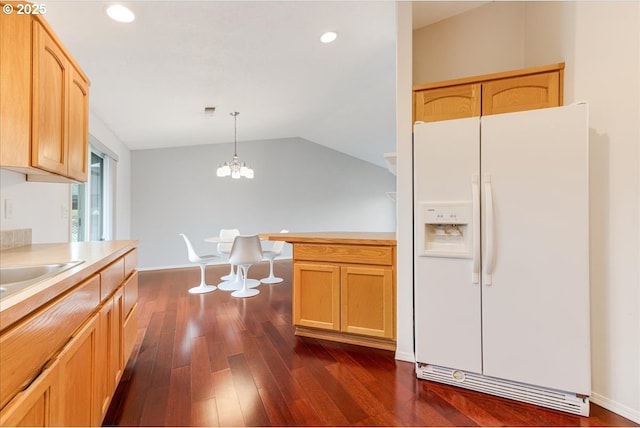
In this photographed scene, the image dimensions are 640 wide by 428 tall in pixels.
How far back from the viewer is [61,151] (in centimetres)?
165

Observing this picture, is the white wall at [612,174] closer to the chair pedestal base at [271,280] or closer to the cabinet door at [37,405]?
the cabinet door at [37,405]

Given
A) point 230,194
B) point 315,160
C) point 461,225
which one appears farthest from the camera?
point 315,160

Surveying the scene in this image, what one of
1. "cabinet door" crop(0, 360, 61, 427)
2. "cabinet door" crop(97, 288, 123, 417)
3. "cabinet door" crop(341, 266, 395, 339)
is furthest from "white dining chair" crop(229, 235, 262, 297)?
"cabinet door" crop(0, 360, 61, 427)

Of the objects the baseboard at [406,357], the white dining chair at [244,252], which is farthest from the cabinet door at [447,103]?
the white dining chair at [244,252]

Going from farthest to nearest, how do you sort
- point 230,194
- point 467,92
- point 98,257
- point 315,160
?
point 315,160 < point 230,194 < point 467,92 < point 98,257

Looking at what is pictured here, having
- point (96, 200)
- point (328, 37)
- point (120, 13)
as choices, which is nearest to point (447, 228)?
point (328, 37)

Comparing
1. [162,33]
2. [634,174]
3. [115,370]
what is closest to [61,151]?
[162,33]

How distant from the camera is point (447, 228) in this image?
73.9 inches

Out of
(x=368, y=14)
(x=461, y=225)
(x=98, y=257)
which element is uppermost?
(x=368, y=14)

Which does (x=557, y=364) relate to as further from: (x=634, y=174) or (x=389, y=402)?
(x=634, y=174)

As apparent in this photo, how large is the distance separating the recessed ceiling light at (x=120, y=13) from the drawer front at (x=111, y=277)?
60.9 inches

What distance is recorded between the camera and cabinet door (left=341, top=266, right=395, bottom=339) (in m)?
2.21

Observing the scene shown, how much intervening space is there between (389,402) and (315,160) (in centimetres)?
569

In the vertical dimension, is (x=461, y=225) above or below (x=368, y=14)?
below
